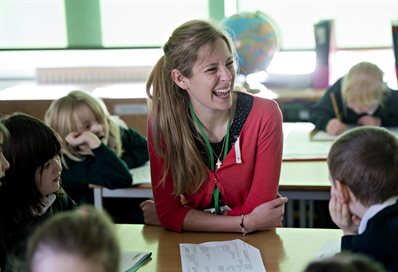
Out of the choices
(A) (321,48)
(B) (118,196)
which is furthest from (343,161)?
(A) (321,48)

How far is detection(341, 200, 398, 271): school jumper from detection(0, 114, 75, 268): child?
870 mm

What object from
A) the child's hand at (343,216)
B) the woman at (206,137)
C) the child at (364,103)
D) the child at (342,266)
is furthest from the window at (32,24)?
the child at (342,266)

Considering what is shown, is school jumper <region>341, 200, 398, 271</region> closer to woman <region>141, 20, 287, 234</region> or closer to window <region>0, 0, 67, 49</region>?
woman <region>141, 20, 287, 234</region>

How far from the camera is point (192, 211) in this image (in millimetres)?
2252

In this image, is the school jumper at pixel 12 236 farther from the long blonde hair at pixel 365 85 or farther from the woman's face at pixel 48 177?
the long blonde hair at pixel 365 85

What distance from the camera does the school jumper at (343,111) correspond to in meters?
3.48

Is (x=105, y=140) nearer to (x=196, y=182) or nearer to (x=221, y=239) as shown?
(x=196, y=182)

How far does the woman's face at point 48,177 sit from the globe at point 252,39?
188cm

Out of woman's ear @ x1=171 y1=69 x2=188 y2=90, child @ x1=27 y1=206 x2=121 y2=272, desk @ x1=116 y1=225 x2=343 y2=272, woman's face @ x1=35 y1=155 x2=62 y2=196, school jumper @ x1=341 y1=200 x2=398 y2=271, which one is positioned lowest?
desk @ x1=116 y1=225 x2=343 y2=272

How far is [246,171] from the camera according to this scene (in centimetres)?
234

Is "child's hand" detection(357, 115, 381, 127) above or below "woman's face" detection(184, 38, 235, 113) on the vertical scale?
below

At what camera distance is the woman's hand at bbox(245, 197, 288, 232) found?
2172 mm

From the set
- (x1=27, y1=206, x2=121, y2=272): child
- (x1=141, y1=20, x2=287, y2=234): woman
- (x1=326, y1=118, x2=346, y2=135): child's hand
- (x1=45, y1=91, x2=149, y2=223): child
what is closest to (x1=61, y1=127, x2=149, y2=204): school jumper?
(x1=45, y1=91, x2=149, y2=223): child

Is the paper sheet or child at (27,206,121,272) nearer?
child at (27,206,121,272)
